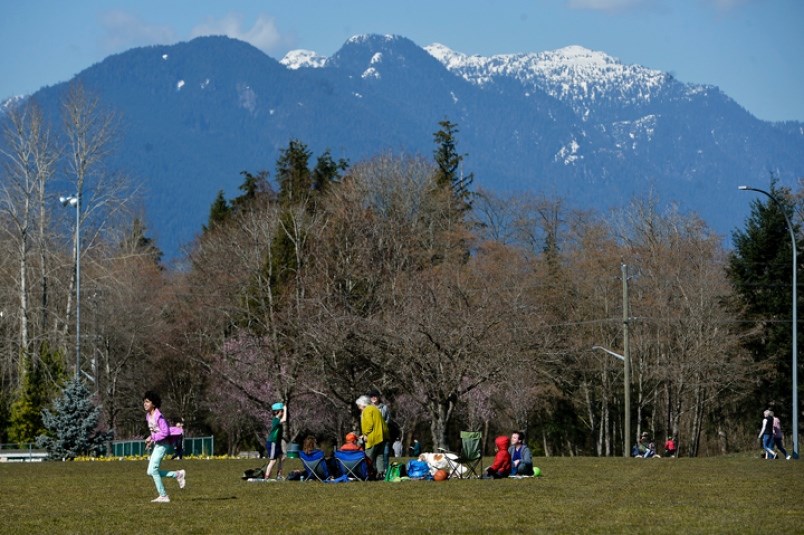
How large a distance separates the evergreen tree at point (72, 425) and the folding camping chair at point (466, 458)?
21.9 meters

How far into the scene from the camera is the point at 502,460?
27.5 meters

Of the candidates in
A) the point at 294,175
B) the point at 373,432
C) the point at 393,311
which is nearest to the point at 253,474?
the point at 373,432

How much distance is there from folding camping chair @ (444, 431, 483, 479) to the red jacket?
0.51 metres

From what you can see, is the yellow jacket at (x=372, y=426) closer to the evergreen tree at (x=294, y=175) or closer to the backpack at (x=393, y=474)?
the backpack at (x=393, y=474)

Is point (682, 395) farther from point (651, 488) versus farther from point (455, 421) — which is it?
point (651, 488)

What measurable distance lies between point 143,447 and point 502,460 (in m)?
32.7

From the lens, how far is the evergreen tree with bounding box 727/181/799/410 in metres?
64.8

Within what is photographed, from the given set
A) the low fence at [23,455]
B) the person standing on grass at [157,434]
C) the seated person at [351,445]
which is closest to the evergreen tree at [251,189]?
the low fence at [23,455]

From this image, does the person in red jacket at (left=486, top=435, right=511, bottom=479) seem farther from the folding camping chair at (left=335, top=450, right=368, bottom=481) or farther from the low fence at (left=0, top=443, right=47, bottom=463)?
the low fence at (left=0, top=443, right=47, bottom=463)

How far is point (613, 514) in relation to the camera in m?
17.2

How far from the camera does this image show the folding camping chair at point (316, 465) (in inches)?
1045

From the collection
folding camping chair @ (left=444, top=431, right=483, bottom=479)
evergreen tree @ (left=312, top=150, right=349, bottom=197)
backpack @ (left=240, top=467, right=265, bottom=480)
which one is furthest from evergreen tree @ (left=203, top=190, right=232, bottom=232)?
folding camping chair @ (left=444, top=431, right=483, bottom=479)

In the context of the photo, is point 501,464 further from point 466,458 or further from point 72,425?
point 72,425

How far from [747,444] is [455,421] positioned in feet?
54.8
